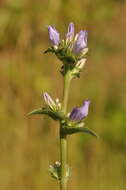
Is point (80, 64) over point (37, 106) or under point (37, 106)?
under

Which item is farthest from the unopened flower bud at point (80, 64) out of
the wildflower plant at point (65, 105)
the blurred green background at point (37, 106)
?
the blurred green background at point (37, 106)

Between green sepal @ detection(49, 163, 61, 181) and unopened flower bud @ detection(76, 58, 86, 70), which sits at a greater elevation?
unopened flower bud @ detection(76, 58, 86, 70)

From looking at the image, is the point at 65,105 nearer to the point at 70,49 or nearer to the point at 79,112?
the point at 79,112

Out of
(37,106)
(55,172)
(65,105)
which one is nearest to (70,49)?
(65,105)

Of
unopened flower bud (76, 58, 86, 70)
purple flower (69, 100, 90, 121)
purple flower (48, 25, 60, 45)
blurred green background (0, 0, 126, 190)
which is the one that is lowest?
purple flower (69, 100, 90, 121)

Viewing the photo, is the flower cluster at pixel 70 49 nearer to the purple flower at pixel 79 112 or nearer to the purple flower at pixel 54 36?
the purple flower at pixel 54 36

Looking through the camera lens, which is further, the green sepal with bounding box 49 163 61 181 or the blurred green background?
the blurred green background

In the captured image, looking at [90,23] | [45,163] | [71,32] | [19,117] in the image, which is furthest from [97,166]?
[71,32]

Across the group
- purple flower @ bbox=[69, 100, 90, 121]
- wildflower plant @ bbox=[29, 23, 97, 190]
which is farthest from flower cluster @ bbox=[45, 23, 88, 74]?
purple flower @ bbox=[69, 100, 90, 121]

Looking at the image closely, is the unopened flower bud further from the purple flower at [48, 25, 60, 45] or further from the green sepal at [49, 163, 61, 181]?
the green sepal at [49, 163, 61, 181]
